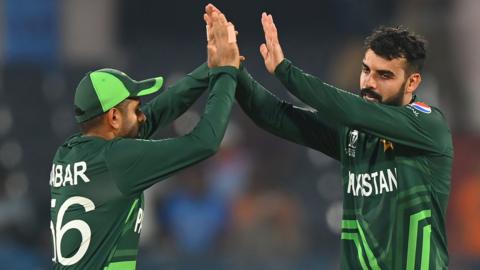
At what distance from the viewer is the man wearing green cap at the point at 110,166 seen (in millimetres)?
4547

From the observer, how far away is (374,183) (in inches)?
187

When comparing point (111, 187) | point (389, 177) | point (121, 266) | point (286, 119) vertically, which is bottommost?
point (121, 266)

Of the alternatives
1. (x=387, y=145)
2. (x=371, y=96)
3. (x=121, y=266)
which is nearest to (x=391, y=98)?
(x=371, y=96)

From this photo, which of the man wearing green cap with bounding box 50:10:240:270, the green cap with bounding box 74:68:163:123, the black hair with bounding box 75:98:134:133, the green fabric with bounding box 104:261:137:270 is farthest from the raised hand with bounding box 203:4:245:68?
the green fabric with bounding box 104:261:137:270

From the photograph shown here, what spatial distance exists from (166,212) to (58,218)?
4834 millimetres

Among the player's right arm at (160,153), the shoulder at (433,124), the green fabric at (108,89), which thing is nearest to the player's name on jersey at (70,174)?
the player's right arm at (160,153)

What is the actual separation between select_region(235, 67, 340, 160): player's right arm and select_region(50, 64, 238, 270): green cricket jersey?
0.59 metres

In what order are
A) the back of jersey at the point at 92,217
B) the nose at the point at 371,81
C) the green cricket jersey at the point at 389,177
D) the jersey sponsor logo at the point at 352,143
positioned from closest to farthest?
the back of jersey at the point at 92,217 < the green cricket jersey at the point at 389,177 < the nose at the point at 371,81 < the jersey sponsor logo at the point at 352,143

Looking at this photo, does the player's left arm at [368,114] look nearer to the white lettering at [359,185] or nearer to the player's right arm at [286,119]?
the white lettering at [359,185]

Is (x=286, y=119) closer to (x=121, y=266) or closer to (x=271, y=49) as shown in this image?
(x=271, y=49)

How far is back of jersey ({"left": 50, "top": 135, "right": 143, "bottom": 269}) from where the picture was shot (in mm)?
4539

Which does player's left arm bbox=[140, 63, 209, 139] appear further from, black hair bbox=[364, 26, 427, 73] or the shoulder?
the shoulder

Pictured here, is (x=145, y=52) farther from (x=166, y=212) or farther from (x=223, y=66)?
(x=223, y=66)

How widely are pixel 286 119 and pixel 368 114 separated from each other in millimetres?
692
